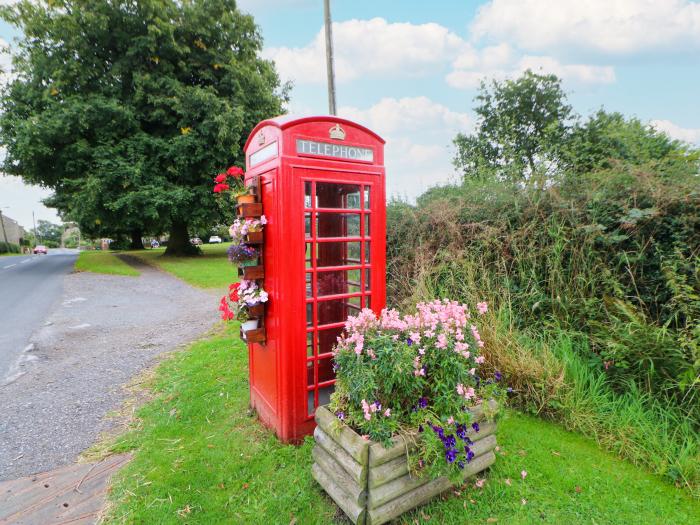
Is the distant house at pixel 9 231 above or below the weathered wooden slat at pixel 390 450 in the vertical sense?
above

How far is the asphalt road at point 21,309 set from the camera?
18.1ft

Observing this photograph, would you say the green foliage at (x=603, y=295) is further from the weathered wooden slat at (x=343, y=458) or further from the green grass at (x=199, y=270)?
the green grass at (x=199, y=270)

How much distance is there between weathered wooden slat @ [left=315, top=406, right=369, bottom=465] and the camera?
6.93 feet

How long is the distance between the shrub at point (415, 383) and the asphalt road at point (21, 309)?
511 cm

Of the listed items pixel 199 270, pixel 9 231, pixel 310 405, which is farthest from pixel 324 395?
pixel 9 231

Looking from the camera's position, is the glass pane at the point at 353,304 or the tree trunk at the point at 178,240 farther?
the tree trunk at the point at 178,240

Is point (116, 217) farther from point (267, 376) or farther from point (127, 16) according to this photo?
point (267, 376)

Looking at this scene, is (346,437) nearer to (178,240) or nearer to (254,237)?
(254,237)

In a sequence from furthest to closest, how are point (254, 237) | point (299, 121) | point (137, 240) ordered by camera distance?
point (137, 240) < point (254, 237) < point (299, 121)

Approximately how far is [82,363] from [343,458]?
16.1ft

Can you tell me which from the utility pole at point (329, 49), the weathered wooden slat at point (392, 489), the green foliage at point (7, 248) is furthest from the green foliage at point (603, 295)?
the green foliage at point (7, 248)

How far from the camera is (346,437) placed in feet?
7.34

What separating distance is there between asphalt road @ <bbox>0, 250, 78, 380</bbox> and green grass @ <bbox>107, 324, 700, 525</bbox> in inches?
134

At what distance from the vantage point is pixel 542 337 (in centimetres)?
367
